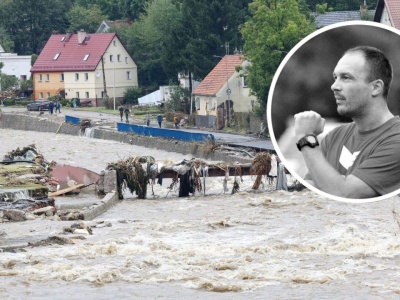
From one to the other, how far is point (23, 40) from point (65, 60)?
724 inches

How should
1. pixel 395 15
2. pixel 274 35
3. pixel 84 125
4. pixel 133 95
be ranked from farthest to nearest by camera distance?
pixel 133 95 < pixel 84 125 < pixel 274 35 < pixel 395 15

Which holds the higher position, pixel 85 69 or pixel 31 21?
pixel 31 21

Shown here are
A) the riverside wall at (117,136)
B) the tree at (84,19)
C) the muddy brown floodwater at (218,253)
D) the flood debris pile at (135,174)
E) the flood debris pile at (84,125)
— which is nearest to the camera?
the muddy brown floodwater at (218,253)

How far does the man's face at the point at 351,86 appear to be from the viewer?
2930mm

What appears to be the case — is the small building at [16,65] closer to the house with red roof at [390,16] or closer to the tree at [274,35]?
the tree at [274,35]

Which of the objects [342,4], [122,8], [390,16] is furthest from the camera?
[122,8]

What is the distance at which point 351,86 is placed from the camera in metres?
2.95

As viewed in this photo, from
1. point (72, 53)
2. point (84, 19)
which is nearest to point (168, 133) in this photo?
point (72, 53)

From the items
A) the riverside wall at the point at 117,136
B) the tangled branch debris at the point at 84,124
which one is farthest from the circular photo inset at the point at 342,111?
the tangled branch debris at the point at 84,124

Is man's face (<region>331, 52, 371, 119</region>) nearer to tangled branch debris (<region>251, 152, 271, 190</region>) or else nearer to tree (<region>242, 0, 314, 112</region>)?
tree (<region>242, 0, 314, 112</region>)

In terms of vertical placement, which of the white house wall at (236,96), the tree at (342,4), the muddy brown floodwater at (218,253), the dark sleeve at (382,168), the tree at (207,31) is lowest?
the muddy brown floodwater at (218,253)

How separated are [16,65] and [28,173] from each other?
72.0 m

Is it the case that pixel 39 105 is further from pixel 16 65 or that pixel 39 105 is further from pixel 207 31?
pixel 16 65

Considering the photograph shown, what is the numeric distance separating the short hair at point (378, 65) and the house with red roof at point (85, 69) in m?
95.9
